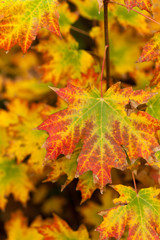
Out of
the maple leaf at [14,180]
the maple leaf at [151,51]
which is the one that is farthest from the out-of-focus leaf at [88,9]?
the maple leaf at [14,180]

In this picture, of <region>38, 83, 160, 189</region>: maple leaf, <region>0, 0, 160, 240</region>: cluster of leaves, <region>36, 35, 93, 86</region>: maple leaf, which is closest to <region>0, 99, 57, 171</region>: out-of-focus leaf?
<region>0, 0, 160, 240</region>: cluster of leaves

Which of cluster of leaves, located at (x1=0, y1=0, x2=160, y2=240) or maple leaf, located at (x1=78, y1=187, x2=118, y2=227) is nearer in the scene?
cluster of leaves, located at (x1=0, y1=0, x2=160, y2=240)

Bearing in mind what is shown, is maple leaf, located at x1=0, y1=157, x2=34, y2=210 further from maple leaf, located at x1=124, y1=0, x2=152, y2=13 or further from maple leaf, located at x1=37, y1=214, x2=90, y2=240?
maple leaf, located at x1=124, y1=0, x2=152, y2=13

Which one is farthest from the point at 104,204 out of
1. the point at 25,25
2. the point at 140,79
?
the point at 25,25

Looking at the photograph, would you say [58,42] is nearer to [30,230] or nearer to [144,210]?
[144,210]

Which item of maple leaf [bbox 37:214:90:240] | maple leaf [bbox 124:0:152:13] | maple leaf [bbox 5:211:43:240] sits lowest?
maple leaf [bbox 5:211:43:240]

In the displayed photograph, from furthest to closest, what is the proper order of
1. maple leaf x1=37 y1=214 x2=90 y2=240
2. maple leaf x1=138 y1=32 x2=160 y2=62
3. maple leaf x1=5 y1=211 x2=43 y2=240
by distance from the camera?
maple leaf x1=5 y1=211 x2=43 y2=240
maple leaf x1=37 y1=214 x2=90 y2=240
maple leaf x1=138 y1=32 x2=160 y2=62

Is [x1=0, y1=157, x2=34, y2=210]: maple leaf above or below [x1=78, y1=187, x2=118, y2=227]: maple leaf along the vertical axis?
above

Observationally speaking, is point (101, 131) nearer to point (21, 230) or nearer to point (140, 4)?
point (140, 4)

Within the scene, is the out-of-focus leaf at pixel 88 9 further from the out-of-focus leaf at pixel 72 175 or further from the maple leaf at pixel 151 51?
the out-of-focus leaf at pixel 72 175
